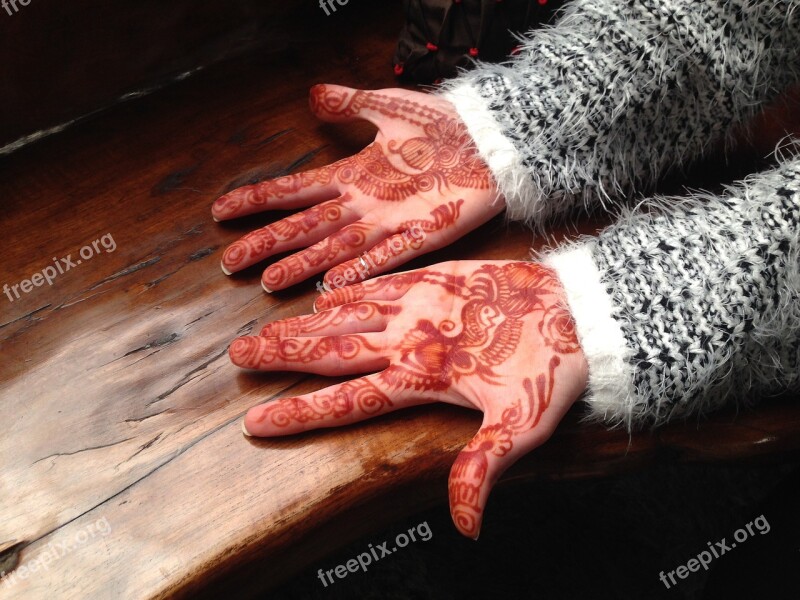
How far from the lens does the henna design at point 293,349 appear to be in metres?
0.88

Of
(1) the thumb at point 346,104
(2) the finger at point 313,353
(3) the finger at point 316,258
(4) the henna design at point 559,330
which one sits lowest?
(4) the henna design at point 559,330

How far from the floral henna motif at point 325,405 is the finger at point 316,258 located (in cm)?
18

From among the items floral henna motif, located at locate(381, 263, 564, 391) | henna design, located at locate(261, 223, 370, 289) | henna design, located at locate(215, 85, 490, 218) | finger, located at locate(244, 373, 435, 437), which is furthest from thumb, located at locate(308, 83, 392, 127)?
finger, located at locate(244, 373, 435, 437)

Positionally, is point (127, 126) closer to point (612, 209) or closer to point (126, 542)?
point (126, 542)

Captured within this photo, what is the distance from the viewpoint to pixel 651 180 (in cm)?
104

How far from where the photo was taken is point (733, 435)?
91cm

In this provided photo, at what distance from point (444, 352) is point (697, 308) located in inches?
11.8

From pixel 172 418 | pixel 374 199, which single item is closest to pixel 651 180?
pixel 374 199

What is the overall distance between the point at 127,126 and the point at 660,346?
2.86 feet

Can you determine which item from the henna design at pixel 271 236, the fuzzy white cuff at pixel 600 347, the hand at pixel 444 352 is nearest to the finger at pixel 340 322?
the hand at pixel 444 352

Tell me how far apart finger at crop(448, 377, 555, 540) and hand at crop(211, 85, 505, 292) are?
0.27 m

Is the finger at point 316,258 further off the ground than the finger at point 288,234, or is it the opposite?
the finger at point 288,234

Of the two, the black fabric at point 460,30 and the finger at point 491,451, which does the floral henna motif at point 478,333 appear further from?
the black fabric at point 460,30

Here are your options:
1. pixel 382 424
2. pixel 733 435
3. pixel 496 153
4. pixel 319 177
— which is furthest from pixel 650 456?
pixel 319 177
